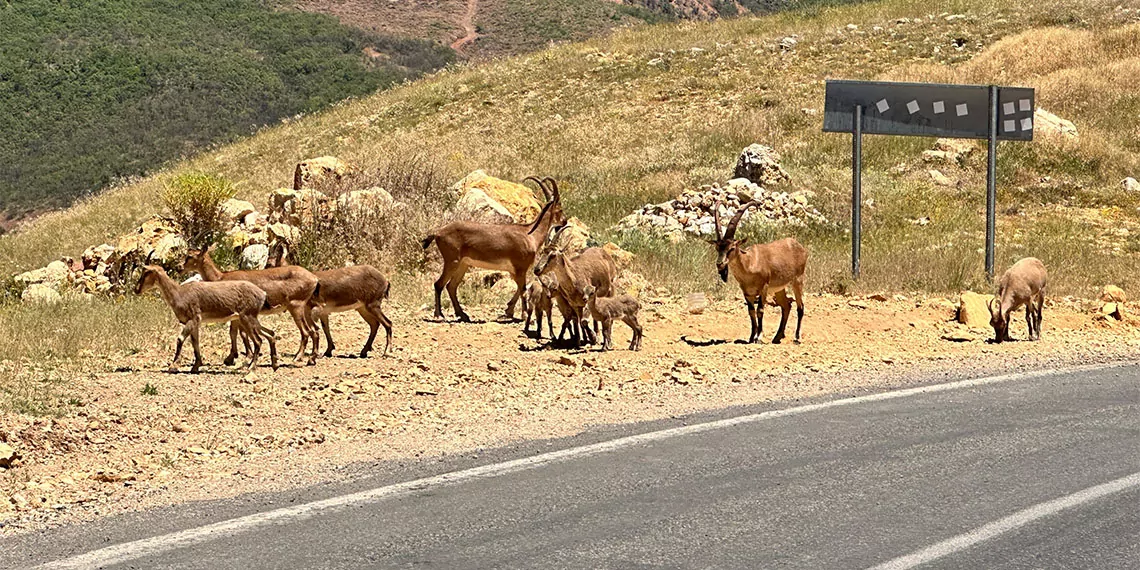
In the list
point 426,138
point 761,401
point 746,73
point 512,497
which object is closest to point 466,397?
point 761,401

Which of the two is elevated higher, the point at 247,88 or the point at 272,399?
the point at 247,88

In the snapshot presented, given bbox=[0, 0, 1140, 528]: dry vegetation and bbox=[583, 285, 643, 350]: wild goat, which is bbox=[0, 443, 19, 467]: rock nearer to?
bbox=[0, 0, 1140, 528]: dry vegetation

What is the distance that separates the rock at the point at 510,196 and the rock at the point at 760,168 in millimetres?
6636

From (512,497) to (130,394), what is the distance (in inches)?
169

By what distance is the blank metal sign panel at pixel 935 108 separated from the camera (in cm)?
1731

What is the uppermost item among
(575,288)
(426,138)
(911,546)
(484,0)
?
(484,0)

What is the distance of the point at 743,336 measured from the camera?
1432cm

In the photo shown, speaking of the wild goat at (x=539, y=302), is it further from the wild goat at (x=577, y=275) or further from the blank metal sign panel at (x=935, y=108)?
the blank metal sign panel at (x=935, y=108)

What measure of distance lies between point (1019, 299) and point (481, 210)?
8335mm

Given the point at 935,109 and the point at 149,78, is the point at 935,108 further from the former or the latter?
the point at 149,78

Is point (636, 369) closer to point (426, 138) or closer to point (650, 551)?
point (650, 551)

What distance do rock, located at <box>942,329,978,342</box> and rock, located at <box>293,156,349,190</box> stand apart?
37.8 feet

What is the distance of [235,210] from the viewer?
21953 mm

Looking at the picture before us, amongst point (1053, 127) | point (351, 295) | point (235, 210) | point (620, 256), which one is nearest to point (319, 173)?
point (235, 210)
